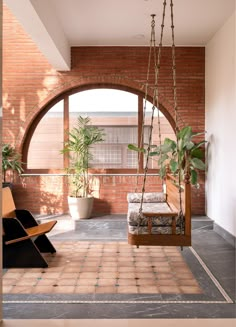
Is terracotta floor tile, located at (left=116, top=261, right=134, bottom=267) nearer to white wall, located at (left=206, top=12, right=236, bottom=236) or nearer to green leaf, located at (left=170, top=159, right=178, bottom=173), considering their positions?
white wall, located at (left=206, top=12, right=236, bottom=236)

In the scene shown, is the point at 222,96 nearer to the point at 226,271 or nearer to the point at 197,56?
the point at 197,56

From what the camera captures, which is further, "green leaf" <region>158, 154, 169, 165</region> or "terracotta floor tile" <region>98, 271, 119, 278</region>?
"green leaf" <region>158, 154, 169, 165</region>

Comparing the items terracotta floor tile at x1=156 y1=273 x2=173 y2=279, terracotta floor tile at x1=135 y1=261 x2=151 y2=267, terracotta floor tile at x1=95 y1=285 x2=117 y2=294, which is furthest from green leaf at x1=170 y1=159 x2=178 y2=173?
terracotta floor tile at x1=95 y1=285 x2=117 y2=294

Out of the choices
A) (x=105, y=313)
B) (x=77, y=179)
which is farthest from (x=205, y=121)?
(x=105, y=313)

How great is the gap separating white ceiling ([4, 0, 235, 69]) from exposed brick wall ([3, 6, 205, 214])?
0.29m

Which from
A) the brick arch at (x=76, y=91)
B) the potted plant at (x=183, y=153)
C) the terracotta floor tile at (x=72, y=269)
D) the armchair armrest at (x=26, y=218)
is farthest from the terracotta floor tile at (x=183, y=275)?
the brick arch at (x=76, y=91)

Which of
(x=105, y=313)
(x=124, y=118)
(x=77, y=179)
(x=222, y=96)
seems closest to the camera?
(x=105, y=313)

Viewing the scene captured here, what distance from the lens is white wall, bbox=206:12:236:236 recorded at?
557cm

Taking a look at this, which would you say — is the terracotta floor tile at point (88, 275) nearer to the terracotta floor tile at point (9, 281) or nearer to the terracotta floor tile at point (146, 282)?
the terracotta floor tile at point (146, 282)

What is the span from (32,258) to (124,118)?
147 inches

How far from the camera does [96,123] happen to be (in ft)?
24.4

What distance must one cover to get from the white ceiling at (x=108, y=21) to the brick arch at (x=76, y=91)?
0.44m

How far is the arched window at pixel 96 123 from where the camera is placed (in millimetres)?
7453

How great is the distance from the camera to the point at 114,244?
5590 mm
